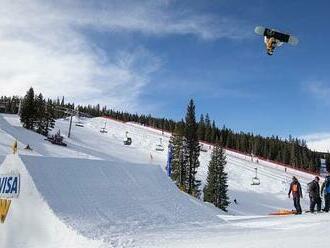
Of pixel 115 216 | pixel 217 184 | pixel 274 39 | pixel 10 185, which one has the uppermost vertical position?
pixel 274 39

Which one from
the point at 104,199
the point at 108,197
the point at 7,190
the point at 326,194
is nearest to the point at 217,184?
the point at 326,194

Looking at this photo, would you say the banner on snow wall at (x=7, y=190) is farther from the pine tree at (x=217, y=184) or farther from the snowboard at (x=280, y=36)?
the pine tree at (x=217, y=184)

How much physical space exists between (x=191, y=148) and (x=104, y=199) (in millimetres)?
52828

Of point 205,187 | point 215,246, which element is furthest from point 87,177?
point 205,187

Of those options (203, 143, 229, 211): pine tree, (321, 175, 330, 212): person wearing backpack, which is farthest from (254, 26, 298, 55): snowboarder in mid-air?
(203, 143, 229, 211): pine tree

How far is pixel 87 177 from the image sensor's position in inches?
555

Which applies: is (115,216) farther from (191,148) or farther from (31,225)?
(191,148)

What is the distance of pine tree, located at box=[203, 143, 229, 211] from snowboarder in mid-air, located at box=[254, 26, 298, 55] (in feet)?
133

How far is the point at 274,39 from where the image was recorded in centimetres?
1415

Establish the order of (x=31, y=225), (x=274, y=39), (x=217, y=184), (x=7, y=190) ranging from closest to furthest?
(x=31, y=225) < (x=7, y=190) < (x=274, y=39) < (x=217, y=184)

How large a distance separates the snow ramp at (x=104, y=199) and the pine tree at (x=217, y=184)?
125 ft

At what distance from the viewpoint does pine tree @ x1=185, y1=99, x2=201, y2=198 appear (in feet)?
209

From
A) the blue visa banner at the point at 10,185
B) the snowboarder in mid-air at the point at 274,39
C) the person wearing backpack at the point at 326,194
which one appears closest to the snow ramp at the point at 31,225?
the blue visa banner at the point at 10,185

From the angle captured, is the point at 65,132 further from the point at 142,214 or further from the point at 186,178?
the point at 142,214
